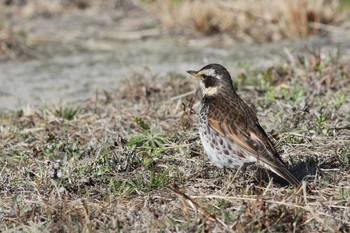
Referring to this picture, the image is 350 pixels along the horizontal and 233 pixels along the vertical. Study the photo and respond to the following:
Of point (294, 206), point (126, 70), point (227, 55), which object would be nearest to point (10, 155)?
point (294, 206)

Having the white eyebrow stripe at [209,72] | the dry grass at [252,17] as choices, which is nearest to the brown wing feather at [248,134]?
the white eyebrow stripe at [209,72]

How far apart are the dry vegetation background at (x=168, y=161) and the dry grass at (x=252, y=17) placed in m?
2.74

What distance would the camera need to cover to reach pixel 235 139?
6258 mm

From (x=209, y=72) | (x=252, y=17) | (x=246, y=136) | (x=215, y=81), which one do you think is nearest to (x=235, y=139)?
(x=246, y=136)

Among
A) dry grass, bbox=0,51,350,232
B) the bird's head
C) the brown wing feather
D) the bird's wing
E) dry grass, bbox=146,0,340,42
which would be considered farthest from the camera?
dry grass, bbox=146,0,340,42

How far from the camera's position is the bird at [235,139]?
609 centimetres

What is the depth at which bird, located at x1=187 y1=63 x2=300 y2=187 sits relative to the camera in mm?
6090

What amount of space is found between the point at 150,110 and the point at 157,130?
1037 millimetres

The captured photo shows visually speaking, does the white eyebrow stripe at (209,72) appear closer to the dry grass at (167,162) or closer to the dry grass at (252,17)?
the dry grass at (167,162)

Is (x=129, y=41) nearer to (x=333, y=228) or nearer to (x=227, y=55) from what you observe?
(x=227, y=55)

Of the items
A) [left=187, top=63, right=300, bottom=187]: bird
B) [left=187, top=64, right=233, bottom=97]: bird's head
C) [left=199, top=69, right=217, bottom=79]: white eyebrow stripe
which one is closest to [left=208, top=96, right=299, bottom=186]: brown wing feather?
[left=187, top=63, right=300, bottom=187]: bird

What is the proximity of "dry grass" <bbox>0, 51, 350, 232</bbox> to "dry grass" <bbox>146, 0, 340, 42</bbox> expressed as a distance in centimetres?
283

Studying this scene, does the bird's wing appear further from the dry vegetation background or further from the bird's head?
the bird's head

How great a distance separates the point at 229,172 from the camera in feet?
21.6
